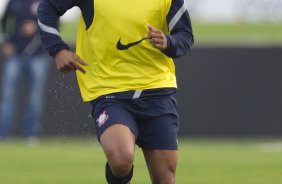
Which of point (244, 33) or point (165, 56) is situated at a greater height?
point (165, 56)

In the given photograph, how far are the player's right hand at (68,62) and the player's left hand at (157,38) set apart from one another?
52 cm

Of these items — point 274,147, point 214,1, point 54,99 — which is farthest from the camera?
point 214,1

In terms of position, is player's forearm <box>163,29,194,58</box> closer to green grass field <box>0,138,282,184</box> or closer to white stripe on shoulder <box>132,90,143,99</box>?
Result: white stripe on shoulder <box>132,90,143,99</box>

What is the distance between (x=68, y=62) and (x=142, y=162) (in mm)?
6511

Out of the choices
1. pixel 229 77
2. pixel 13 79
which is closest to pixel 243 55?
pixel 229 77

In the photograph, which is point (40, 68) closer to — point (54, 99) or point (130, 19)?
point (54, 99)

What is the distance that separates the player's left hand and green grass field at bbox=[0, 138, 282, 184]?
3516 millimetres

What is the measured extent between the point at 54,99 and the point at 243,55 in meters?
3.34

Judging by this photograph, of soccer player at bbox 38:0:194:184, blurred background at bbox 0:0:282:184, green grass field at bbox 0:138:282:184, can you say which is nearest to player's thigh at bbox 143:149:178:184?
soccer player at bbox 38:0:194:184

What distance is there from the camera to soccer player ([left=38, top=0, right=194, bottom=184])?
27.4 ft

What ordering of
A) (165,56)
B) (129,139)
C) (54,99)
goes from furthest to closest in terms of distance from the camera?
(54,99), (165,56), (129,139)

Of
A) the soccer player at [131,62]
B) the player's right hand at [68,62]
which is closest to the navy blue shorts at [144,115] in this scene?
the soccer player at [131,62]

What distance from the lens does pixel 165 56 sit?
8617 millimetres

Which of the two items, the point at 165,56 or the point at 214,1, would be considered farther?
the point at 214,1
